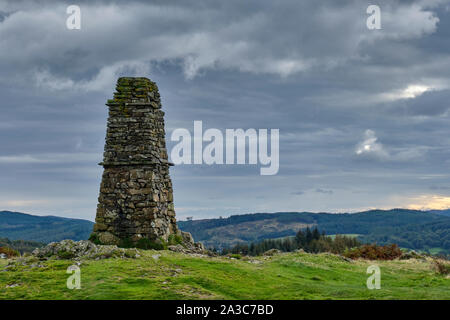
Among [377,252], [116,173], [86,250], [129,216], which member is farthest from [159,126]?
[377,252]

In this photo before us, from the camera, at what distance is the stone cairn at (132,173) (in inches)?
1247

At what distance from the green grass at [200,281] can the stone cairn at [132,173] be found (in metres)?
3.81

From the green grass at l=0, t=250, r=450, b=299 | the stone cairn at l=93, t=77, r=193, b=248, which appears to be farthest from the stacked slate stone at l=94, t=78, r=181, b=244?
the green grass at l=0, t=250, r=450, b=299

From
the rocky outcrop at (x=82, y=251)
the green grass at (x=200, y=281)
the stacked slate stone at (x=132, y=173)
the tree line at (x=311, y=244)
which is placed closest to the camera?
the green grass at (x=200, y=281)


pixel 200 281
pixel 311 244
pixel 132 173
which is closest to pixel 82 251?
pixel 132 173

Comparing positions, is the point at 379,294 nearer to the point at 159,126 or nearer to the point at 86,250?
the point at 86,250

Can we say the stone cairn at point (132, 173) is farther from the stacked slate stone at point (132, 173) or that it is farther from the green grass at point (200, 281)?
the green grass at point (200, 281)

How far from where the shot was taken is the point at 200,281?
21109 mm

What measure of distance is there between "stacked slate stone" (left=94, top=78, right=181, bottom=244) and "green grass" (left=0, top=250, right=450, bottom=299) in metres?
3.97

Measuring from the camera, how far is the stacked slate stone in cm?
3167

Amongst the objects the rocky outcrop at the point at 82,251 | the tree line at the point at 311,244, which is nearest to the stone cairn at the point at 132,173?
the rocky outcrop at the point at 82,251

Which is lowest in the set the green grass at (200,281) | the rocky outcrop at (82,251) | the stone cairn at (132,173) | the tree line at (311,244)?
the tree line at (311,244)

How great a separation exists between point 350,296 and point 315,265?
11.6 m
